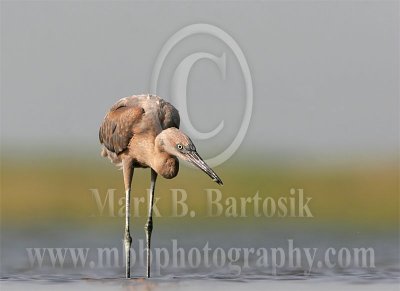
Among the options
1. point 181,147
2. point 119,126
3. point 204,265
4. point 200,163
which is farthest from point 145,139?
point 204,265

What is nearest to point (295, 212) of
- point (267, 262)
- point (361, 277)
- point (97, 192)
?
point (97, 192)

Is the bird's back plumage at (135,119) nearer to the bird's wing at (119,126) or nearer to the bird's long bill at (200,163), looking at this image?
the bird's wing at (119,126)

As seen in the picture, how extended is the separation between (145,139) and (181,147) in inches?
39.2

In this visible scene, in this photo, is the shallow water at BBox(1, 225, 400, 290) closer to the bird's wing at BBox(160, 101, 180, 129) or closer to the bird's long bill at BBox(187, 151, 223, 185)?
the bird's long bill at BBox(187, 151, 223, 185)

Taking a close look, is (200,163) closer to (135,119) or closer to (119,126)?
(135,119)

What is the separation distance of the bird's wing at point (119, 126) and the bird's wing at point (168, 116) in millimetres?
280

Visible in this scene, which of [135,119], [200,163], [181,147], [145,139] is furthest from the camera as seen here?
[135,119]

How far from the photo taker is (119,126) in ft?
57.2

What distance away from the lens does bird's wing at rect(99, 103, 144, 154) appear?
56.6 feet

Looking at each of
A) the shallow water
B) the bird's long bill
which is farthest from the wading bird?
the shallow water

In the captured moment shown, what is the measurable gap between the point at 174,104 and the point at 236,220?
469cm

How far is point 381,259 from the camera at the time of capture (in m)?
18.7

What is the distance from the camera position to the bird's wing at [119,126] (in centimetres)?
1727

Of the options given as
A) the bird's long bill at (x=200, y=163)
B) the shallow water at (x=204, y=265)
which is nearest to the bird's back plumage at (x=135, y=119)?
the bird's long bill at (x=200, y=163)
